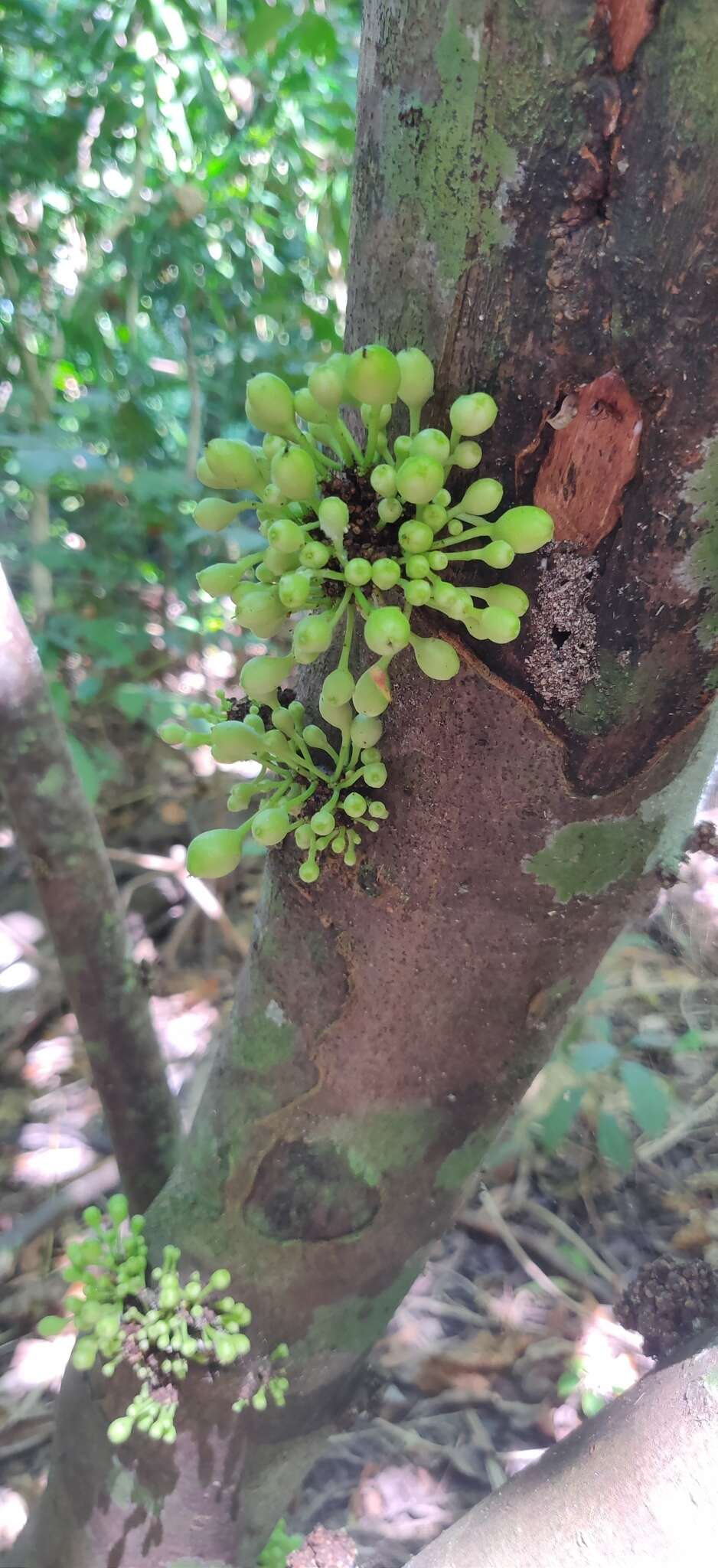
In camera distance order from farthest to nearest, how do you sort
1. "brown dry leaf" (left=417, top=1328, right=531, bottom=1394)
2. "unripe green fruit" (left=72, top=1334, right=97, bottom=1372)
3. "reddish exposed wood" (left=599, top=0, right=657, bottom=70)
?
1. "brown dry leaf" (left=417, top=1328, right=531, bottom=1394)
2. "unripe green fruit" (left=72, top=1334, right=97, bottom=1372)
3. "reddish exposed wood" (left=599, top=0, right=657, bottom=70)

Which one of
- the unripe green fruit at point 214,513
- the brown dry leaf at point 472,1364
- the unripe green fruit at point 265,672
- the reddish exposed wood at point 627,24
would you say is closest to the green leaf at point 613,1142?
the brown dry leaf at point 472,1364

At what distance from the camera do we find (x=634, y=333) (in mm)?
533

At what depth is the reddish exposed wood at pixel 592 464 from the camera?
0.55 m

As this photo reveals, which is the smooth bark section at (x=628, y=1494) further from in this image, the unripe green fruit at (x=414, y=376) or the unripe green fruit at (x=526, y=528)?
the unripe green fruit at (x=414, y=376)

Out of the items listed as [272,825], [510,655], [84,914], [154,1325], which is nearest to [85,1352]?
[154,1325]

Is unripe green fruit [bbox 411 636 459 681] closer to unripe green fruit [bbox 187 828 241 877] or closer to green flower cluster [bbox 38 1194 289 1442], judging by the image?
unripe green fruit [bbox 187 828 241 877]

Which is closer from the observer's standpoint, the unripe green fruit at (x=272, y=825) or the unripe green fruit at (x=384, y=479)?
the unripe green fruit at (x=384, y=479)

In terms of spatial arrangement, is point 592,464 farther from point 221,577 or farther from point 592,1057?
point 592,1057

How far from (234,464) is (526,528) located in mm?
204

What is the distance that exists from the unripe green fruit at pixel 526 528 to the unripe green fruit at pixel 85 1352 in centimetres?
92

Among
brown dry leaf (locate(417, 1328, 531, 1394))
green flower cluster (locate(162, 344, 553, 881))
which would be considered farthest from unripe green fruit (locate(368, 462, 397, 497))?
brown dry leaf (locate(417, 1328, 531, 1394))

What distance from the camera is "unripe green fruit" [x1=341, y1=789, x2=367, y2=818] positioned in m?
0.74

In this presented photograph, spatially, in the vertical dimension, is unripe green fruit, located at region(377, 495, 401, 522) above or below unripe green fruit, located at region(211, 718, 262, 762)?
above

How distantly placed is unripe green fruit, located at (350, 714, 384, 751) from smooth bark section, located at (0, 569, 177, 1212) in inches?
25.2
